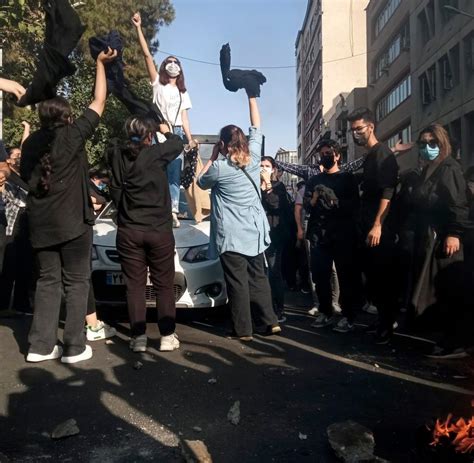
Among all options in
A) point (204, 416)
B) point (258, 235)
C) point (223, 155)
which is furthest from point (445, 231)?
point (204, 416)

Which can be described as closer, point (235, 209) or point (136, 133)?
point (136, 133)

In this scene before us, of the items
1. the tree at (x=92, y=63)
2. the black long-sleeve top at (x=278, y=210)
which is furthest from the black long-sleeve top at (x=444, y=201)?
the tree at (x=92, y=63)

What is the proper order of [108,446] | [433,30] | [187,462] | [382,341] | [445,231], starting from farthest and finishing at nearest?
[433,30] < [382,341] < [445,231] < [108,446] < [187,462]

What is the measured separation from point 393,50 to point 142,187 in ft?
131

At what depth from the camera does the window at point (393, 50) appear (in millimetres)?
36747

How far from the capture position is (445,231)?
4977mm

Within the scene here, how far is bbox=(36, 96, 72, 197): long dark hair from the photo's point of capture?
4.57 metres

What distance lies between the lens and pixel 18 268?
6.58m

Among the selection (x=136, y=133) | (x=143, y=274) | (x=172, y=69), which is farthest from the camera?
(x=172, y=69)

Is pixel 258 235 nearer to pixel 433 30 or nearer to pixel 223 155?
pixel 223 155

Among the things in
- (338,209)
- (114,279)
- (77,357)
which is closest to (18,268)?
(114,279)

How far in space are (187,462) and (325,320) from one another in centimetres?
355

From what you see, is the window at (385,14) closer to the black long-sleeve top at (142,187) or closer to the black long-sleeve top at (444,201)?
the black long-sleeve top at (444,201)

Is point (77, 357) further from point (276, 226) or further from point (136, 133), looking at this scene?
point (276, 226)
